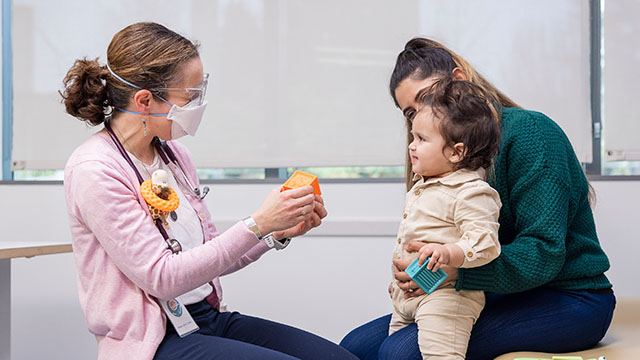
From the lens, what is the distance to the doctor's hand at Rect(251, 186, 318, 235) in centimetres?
133

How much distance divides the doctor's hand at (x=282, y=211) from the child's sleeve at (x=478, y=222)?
373mm

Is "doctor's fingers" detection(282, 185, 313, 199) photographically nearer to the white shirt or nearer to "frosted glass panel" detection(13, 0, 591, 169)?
the white shirt

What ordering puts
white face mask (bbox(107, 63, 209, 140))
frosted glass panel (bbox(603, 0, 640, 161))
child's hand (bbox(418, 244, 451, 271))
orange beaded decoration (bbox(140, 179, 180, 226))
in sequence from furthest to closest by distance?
1. frosted glass panel (bbox(603, 0, 640, 161))
2. white face mask (bbox(107, 63, 209, 140))
3. orange beaded decoration (bbox(140, 179, 180, 226))
4. child's hand (bbox(418, 244, 451, 271))

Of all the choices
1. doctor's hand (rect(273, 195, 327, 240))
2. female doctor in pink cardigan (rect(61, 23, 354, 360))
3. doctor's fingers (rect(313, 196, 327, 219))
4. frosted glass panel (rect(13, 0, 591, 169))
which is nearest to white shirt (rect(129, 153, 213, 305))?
female doctor in pink cardigan (rect(61, 23, 354, 360))

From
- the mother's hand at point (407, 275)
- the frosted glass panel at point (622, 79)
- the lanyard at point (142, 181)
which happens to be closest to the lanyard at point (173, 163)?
the lanyard at point (142, 181)

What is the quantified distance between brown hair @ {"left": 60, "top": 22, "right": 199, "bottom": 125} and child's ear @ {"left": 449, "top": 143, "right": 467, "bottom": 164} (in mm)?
733

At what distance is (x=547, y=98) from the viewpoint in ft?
8.25

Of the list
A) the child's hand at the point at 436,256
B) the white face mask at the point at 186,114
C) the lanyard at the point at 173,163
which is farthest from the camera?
the lanyard at the point at 173,163

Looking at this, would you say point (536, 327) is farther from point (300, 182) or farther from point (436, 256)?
point (300, 182)

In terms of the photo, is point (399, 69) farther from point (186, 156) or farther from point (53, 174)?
point (53, 174)

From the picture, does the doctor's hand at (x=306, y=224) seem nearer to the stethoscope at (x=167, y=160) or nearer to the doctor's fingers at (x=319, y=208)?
the doctor's fingers at (x=319, y=208)

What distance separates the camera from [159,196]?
138cm

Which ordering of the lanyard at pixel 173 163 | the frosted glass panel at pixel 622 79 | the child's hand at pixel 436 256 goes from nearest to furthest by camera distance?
the child's hand at pixel 436 256 → the lanyard at pixel 173 163 → the frosted glass panel at pixel 622 79

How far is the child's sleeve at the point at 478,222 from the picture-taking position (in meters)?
1.26
